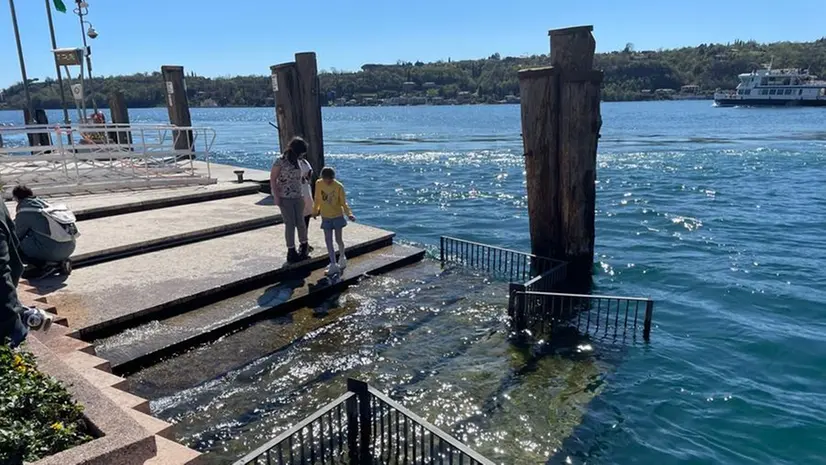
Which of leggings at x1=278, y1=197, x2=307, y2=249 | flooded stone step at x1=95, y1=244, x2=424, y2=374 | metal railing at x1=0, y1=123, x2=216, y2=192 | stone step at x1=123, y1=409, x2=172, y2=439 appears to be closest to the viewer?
stone step at x1=123, y1=409, x2=172, y2=439

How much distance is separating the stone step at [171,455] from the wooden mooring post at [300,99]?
29.5 feet

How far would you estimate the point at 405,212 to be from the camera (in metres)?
17.3

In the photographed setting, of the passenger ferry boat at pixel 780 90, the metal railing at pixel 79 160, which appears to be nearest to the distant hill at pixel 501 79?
the passenger ferry boat at pixel 780 90

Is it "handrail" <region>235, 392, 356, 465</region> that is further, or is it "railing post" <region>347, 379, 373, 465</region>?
"railing post" <region>347, 379, 373, 465</region>

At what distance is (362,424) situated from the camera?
4.43 meters

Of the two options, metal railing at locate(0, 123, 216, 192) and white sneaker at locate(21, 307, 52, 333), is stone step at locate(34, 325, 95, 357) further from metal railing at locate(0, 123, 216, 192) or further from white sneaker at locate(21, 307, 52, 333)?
metal railing at locate(0, 123, 216, 192)

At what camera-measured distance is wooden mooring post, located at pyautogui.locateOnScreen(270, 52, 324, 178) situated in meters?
12.1

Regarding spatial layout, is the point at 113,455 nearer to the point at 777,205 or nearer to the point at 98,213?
the point at 98,213

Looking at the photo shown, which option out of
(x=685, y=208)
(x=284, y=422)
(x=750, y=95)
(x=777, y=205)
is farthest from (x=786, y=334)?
(x=750, y=95)

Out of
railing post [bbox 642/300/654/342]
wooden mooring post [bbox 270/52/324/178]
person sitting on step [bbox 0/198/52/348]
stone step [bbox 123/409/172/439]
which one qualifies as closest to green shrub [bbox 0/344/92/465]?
person sitting on step [bbox 0/198/52/348]

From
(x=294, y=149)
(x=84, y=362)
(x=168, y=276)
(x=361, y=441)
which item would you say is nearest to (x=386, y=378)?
(x=361, y=441)

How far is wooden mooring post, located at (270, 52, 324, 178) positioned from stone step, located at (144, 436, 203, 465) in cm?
900

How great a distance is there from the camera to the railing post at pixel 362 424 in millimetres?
4262

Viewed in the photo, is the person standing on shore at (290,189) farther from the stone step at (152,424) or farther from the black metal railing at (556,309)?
the stone step at (152,424)
